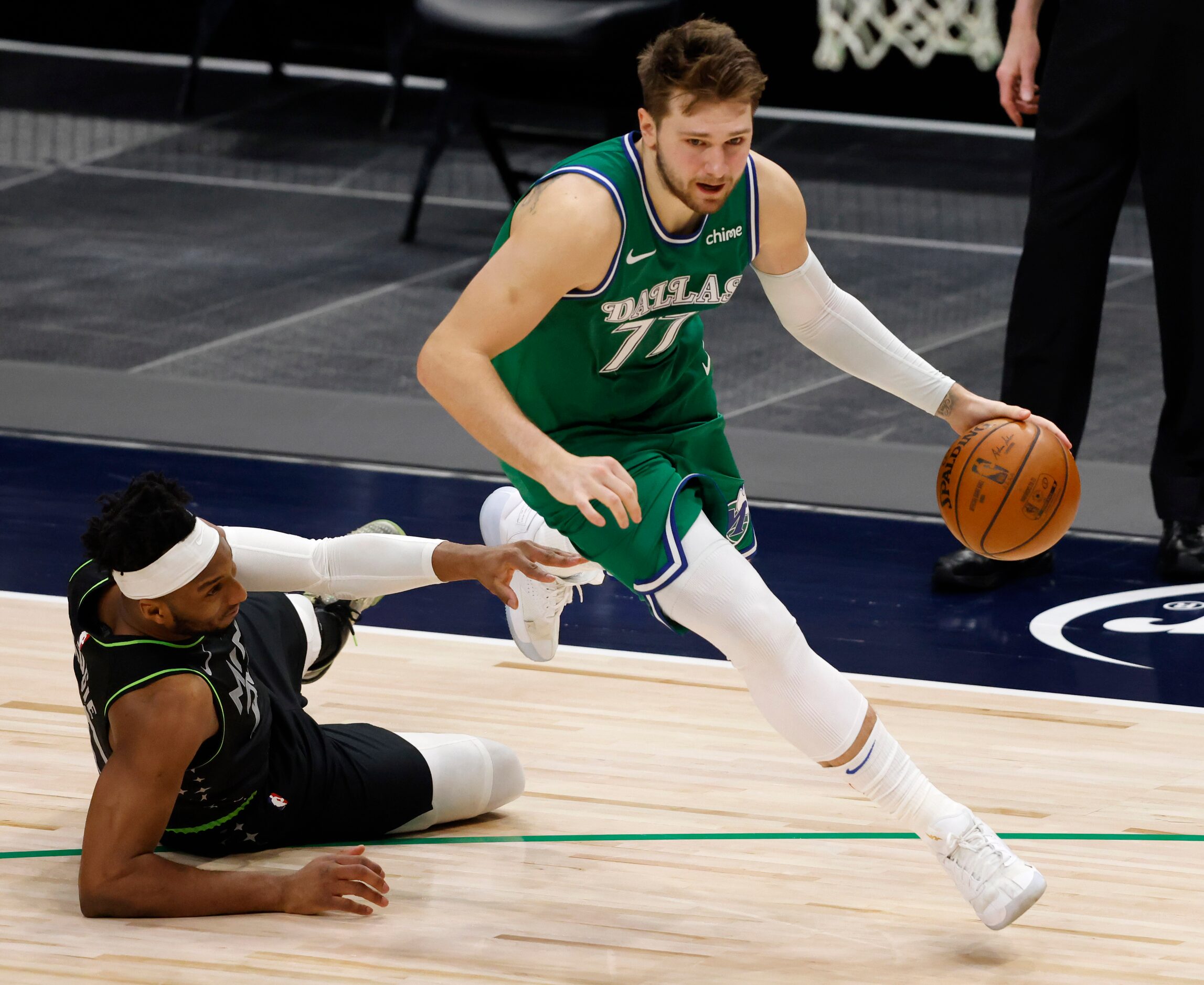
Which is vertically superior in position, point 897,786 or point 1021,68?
point 1021,68

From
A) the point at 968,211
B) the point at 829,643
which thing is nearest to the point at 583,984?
the point at 829,643

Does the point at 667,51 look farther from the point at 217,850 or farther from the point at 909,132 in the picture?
the point at 909,132

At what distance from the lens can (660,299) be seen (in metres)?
3.27

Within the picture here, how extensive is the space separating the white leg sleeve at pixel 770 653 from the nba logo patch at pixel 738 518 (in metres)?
0.37

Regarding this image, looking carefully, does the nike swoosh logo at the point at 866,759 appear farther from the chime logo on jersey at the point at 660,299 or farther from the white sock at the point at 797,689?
the chime logo on jersey at the point at 660,299

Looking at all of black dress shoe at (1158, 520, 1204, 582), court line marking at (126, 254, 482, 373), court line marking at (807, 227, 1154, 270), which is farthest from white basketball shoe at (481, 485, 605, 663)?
court line marking at (807, 227, 1154, 270)

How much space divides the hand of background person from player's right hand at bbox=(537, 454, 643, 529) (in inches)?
102

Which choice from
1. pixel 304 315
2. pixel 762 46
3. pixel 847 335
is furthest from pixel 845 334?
pixel 762 46

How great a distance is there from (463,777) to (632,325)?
33.1 inches

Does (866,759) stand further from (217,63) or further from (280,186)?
(217,63)

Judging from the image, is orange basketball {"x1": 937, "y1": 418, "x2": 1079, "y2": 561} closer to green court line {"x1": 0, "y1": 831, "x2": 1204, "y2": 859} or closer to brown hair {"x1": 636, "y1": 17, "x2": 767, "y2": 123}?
green court line {"x1": 0, "y1": 831, "x2": 1204, "y2": 859}

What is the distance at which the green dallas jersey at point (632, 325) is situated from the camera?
3201mm

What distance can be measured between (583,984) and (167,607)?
831 millimetres

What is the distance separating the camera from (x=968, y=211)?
9.16 meters
